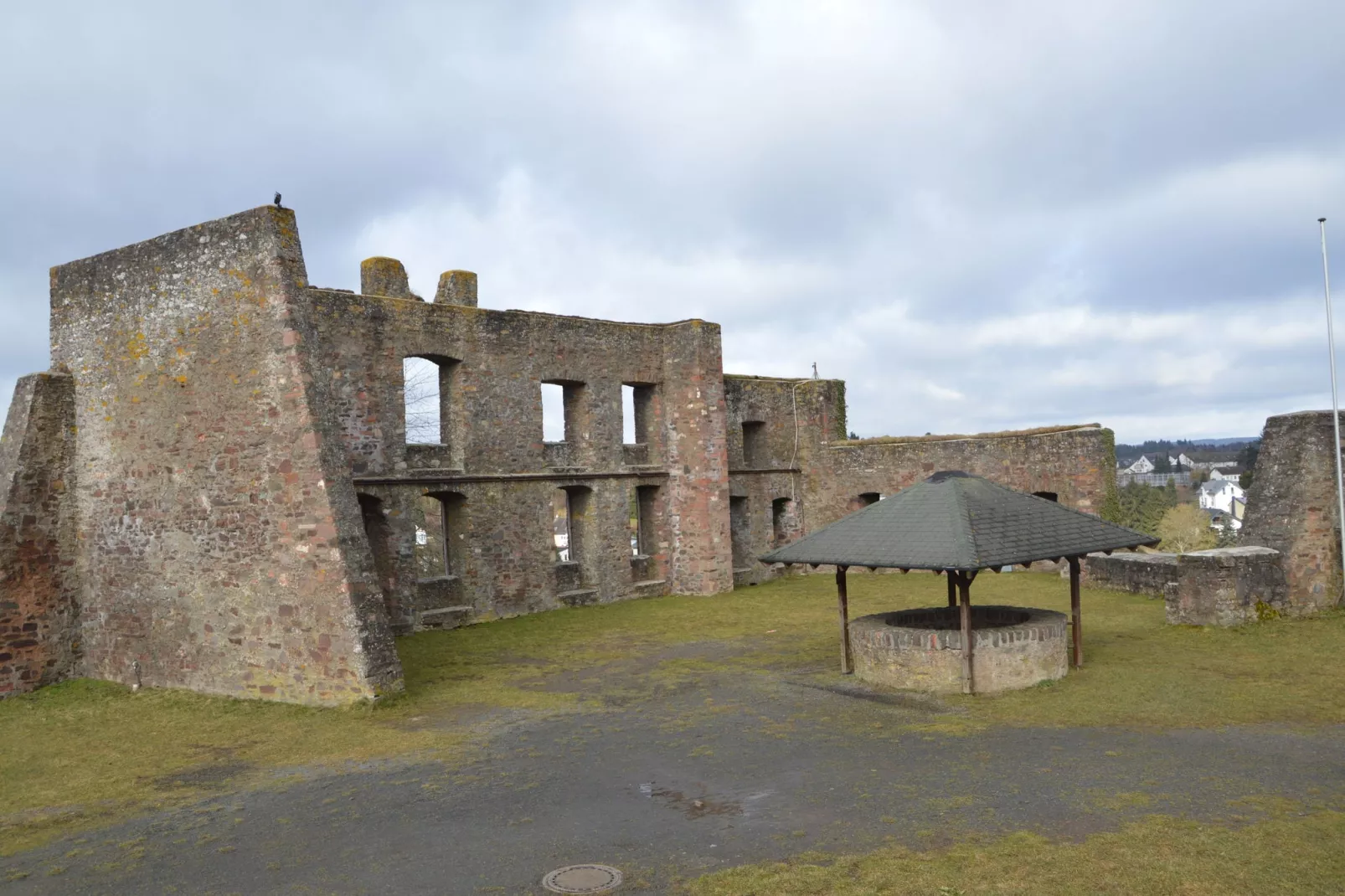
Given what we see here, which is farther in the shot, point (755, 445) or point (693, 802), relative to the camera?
point (755, 445)

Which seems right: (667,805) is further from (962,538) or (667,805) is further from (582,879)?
(962,538)

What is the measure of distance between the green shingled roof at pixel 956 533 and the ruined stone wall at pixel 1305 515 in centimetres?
422

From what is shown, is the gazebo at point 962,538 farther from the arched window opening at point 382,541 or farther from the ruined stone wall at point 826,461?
the ruined stone wall at point 826,461

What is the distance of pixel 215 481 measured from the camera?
11.8 meters

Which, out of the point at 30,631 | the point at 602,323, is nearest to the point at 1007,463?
the point at 602,323

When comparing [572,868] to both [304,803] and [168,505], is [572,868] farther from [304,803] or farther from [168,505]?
[168,505]

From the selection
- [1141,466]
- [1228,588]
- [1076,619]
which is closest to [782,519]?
[1228,588]

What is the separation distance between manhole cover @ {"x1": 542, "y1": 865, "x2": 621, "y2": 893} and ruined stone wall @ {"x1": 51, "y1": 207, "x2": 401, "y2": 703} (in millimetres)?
5341

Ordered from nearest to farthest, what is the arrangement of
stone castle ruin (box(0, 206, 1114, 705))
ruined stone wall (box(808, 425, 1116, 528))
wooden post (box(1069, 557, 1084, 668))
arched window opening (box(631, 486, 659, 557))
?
stone castle ruin (box(0, 206, 1114, 705)), wooden post (box(1069, 557, 1084, 668)), ruined stone wall (box(808, 425, 1116, 528)), arched window opening (box(631, 486, 659, 557))

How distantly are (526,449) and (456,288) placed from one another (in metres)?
3.65

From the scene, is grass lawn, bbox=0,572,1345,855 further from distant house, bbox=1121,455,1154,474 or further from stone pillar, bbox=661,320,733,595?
distant house, bbox=1121,455,1154,474

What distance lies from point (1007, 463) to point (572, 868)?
19.0m

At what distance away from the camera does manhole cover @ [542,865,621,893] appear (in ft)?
19.2

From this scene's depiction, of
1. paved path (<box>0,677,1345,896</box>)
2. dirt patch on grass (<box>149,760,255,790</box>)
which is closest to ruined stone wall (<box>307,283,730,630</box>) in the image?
dirt patch on grass (<box>149,760,255,790</box>)
